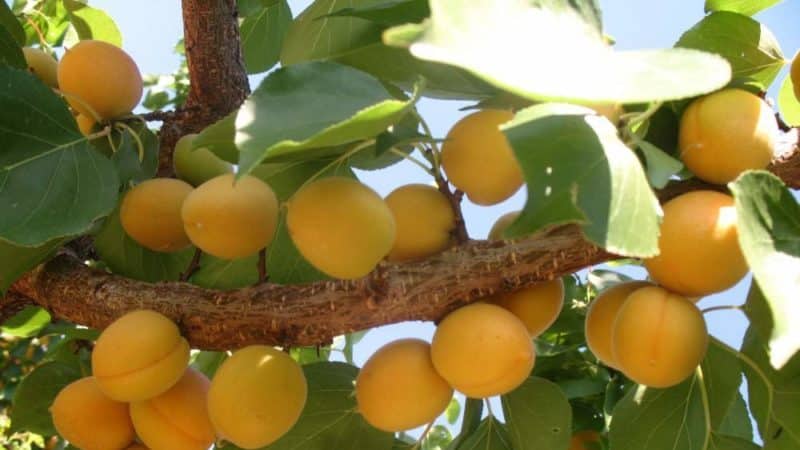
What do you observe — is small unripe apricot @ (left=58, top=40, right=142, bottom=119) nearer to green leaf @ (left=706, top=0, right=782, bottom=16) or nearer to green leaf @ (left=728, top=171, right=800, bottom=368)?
green leaf @ (left=706, top=0, right=782, bottom=16)

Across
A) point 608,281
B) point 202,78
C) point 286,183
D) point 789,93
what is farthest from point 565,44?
point 608,281

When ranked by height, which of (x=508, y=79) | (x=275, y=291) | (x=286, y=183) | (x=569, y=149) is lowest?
(x=275, y=291)

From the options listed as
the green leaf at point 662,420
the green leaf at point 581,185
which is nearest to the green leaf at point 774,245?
the green leaf at point 581,185

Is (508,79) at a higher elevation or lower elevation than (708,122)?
higher

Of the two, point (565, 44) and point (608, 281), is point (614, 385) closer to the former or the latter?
point (608, 281)

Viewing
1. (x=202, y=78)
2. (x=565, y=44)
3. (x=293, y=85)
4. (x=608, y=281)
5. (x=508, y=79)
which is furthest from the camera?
(x=608, y=281)

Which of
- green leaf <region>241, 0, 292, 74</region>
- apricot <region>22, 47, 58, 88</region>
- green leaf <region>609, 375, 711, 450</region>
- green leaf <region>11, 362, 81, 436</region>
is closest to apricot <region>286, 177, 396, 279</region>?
green leaf <region>609, 375, 711, 450</region>

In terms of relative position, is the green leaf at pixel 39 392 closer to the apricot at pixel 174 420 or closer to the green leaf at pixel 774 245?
the apricot at pixel 174 420
